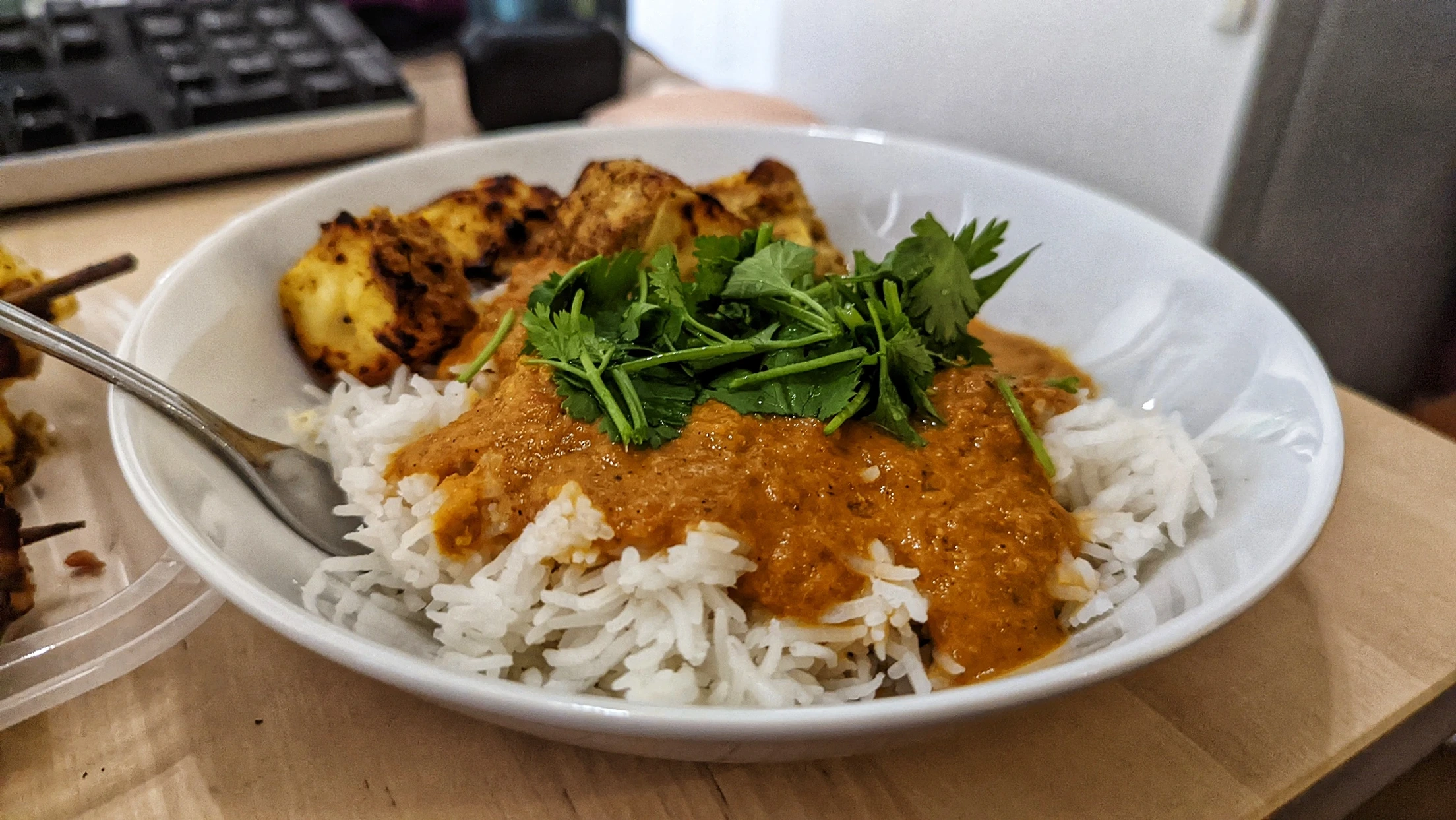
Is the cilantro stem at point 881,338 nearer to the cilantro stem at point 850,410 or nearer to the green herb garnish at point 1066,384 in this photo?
the cilantro stem at point 850,410

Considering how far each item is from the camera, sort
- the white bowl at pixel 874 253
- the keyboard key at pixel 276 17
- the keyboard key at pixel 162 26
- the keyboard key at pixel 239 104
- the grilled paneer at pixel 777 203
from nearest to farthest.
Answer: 1. the white bowl at pixel 874 253
2. the grilled paneer at pixel 777 203
3. the keyboard key at pixel 239 104
4. the keyboard key at pixel 162 26
5. the keyboard key at pixel 276 17

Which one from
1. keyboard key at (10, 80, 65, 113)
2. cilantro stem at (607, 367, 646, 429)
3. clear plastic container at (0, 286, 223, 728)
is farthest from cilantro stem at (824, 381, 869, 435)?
keyboard key at (10, 80, 65, 113)

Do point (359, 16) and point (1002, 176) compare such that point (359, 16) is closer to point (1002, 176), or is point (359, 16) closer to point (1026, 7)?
point (1026, 7)

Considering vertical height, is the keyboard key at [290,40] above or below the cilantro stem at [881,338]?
above

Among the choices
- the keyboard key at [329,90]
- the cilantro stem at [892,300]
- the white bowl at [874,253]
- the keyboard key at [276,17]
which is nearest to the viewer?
the white bowl at [874,253]

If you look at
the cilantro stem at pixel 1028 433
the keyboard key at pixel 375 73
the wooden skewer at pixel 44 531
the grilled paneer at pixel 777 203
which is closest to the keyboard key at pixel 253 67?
the keyboard key at pixel 375 73

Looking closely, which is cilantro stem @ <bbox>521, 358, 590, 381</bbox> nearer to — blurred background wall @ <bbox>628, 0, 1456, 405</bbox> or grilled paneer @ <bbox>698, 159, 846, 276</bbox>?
grilled paneer @ <bbox>698, 159, 846, 276</bbox>

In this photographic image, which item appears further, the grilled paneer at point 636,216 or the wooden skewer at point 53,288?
the grilled paneer at point 636,216
